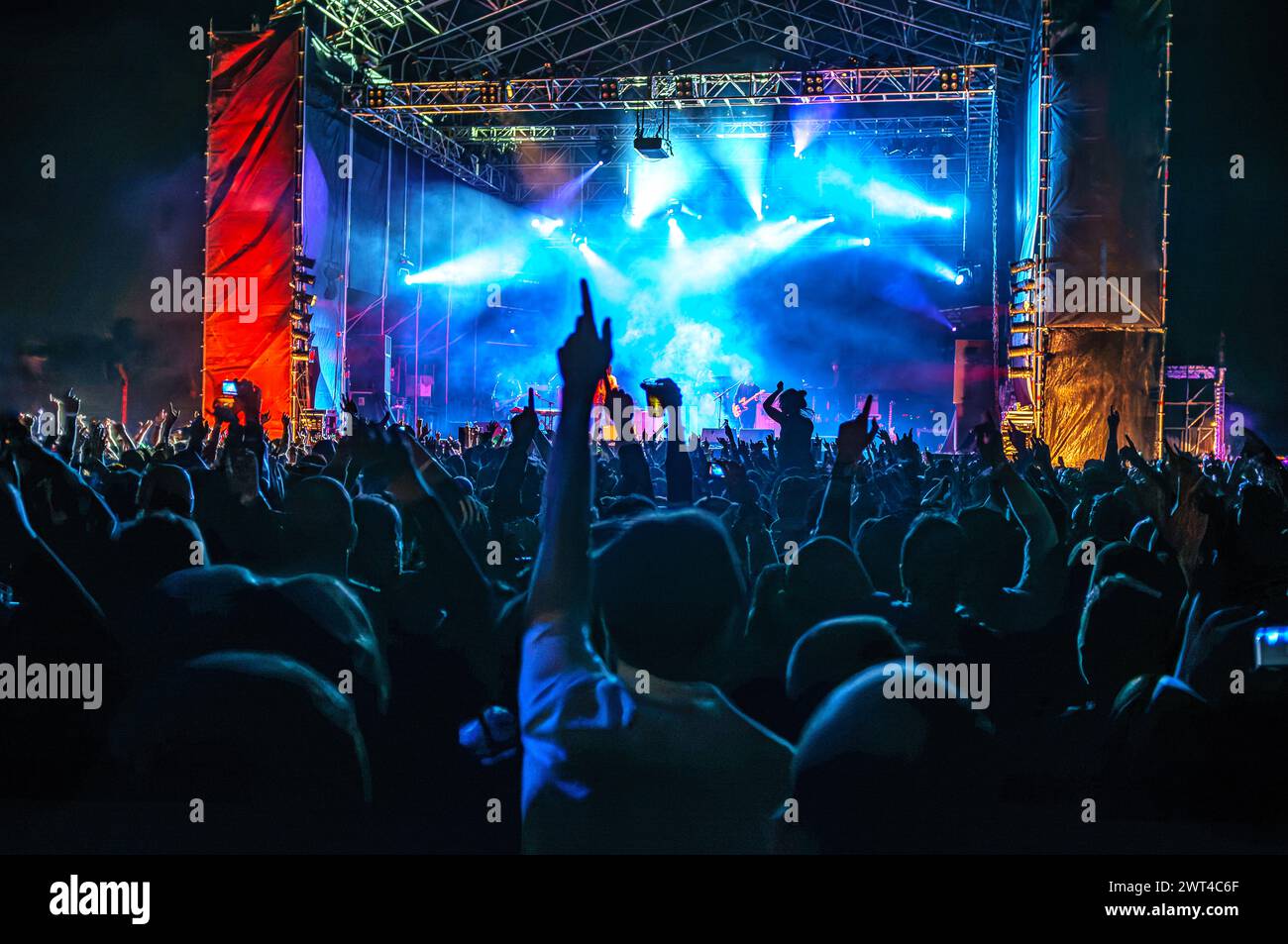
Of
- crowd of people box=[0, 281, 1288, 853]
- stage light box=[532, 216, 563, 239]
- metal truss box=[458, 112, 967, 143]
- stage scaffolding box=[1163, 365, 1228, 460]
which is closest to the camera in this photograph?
crowd of people box=[0, 281, 1288, 853]

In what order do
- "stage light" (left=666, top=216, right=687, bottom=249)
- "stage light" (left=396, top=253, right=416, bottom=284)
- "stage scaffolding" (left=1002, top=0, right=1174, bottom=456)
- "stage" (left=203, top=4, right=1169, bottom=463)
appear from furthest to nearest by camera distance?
"stage light" (left=666, top=216, right=687, bottom=249) < "stage light" (left=396, top=253, right=416, bottom=284) < "stage" (left=203, top=4, right=1169, bottom=463) < "stage scaffolding" (left=1002, top=0, right=1174, bottom=456)

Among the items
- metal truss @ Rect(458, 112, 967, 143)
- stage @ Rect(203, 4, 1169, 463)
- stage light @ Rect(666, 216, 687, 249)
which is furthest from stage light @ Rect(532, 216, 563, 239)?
stage light @ Rect(666, 216, 687, 249)

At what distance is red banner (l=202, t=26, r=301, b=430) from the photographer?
17.5 meters

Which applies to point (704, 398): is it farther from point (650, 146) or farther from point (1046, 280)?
point (1046, 280)

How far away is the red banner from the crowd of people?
559 inches

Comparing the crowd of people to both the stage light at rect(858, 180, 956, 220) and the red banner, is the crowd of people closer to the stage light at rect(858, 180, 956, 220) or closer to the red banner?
the red banner

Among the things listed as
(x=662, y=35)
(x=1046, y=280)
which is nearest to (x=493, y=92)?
(x=662, y=35)

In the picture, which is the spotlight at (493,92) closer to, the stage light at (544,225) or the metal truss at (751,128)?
the metal truss at (751,128)

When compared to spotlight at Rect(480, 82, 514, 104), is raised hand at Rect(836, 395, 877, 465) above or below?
below

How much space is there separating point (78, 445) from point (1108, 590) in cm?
669

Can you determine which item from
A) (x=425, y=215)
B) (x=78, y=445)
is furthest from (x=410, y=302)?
(x=78, y=445)

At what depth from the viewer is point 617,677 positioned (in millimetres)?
2072

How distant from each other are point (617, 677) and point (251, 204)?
17741 mm

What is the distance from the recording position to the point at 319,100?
751 inches
